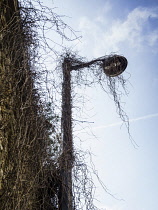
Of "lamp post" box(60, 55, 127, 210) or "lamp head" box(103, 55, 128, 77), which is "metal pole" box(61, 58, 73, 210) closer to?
"lamp post" box(60, 55, 127, 210)

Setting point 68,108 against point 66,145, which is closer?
point 66,145

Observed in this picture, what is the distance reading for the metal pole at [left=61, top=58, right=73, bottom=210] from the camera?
256cm

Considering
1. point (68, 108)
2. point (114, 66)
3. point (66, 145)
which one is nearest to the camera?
point (66, 145)

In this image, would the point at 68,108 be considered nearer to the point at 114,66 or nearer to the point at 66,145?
the point at 66,145

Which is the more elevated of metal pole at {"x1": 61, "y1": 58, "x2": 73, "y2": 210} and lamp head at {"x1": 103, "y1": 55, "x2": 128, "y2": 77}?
lamp head at {"x1": 103, "y1": 55, "x2": 128, "y2": 77}

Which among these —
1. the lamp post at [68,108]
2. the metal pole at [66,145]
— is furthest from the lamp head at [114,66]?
the metal pole at [66,145]

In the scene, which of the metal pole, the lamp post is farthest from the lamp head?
the metal pole

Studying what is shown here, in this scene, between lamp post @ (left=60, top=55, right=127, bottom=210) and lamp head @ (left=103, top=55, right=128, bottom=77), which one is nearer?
lamp post @ (left=60, top=55, right=127, bottom=210)

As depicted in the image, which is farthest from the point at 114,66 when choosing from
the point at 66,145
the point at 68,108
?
the point at 66,145

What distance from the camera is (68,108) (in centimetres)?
314

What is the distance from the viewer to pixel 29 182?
2.10 m

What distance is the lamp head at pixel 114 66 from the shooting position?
378 centimetres

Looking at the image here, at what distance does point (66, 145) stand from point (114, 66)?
5.29 feet

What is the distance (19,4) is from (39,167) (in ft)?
5.94
